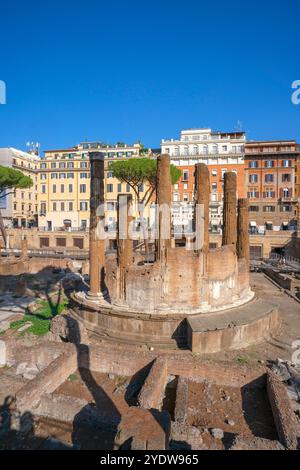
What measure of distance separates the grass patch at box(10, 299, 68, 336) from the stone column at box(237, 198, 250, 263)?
9.86 meters

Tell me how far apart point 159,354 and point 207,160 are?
38204 mm

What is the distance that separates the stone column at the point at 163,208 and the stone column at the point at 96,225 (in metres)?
2.83

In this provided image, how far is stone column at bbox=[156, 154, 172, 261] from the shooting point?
12.5 meters

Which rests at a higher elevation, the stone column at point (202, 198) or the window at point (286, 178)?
the window at point (286, 178)

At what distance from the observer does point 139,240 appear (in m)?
37.2

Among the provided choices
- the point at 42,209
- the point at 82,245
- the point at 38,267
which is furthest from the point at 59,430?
the point at 42,209

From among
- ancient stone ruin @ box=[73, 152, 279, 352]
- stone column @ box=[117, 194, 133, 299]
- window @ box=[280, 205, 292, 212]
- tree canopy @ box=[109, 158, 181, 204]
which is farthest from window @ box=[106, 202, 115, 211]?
stone column @ box=[117, 194, 133, 299]

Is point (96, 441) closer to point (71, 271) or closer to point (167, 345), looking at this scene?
point (167, 345)

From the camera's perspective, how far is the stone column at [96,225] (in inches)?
539

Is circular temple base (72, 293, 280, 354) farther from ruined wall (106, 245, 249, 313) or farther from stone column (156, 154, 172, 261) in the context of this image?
stone column (156, 154, 172, 261)

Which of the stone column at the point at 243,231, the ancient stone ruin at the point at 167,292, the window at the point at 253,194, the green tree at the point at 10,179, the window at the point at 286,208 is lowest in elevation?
the ancient stone ruin at the point at 167,292

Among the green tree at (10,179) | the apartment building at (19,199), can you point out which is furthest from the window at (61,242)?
the apartment building at (19,199)

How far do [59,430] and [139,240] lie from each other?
30694 millimetres

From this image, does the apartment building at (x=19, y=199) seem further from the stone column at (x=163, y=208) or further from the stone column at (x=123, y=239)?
the stone column at (x=163, y=208)
